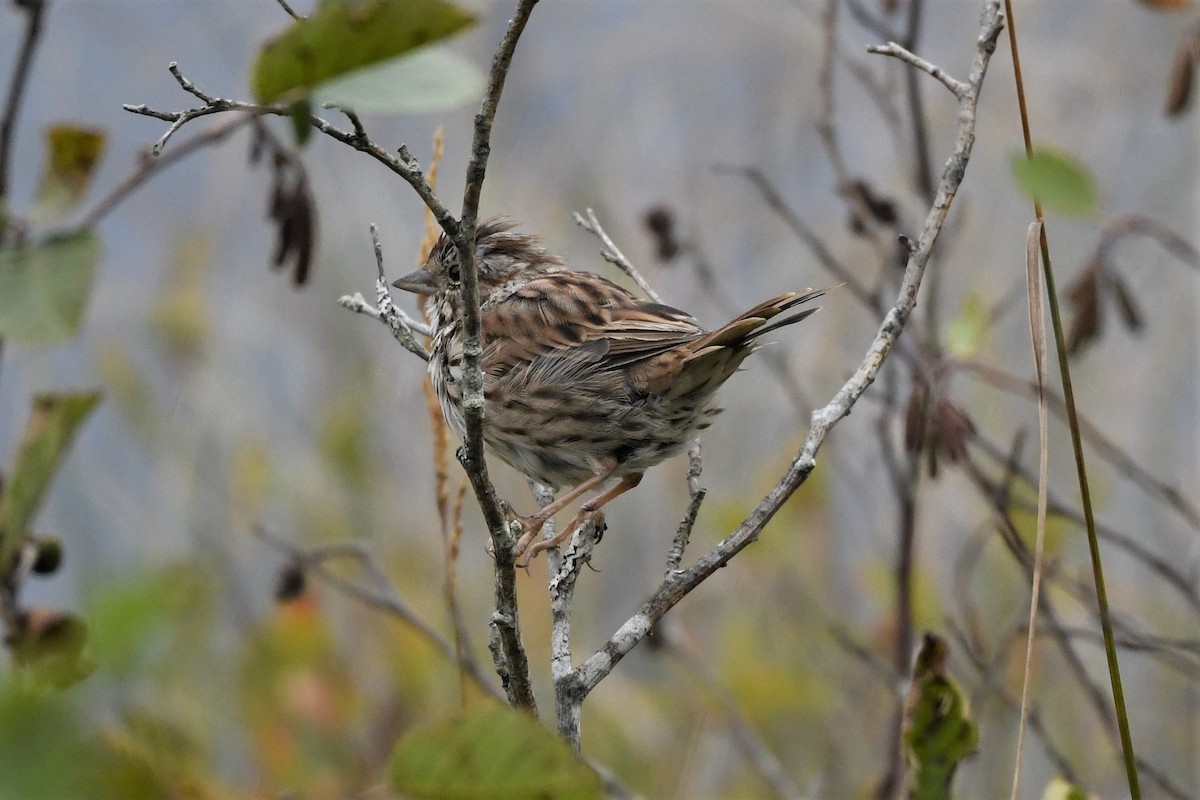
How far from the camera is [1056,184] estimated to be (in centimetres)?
106

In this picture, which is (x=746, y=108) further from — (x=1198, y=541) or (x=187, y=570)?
(x=187, y=570)

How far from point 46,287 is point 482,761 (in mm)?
535

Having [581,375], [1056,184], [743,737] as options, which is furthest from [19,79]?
[743,737]

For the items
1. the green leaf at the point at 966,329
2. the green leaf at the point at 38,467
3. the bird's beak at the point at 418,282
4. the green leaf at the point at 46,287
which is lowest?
the green leaf at the point at 38,467

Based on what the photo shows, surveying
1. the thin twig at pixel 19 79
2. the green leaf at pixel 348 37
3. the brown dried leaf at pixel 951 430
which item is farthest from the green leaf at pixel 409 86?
the brown dried leaf at pixel 951 430

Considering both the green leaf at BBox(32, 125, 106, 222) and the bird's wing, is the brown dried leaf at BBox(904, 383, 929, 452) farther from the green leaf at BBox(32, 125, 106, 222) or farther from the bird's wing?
the green leaf at BBox(32, 125, 106, 222)

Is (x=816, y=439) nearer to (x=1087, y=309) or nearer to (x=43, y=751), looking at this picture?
(x=1087, y=309)

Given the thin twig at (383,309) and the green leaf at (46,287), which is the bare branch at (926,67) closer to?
the thin twig at (383,309)

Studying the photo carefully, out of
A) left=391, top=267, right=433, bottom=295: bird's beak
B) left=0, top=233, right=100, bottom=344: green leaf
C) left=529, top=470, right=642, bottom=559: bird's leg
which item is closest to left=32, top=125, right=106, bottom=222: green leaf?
left=0, top=233, right=100, bottom=344: green leaf

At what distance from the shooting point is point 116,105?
21.4ft

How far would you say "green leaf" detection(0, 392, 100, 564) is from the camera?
38.3 inches

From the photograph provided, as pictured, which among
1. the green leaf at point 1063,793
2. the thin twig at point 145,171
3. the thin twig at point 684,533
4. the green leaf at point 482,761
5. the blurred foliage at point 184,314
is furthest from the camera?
the blurred foliage at point 184,314

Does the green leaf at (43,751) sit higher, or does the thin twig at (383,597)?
the green leaf at (43,751)

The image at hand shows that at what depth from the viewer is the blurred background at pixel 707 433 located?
4.88 meters
